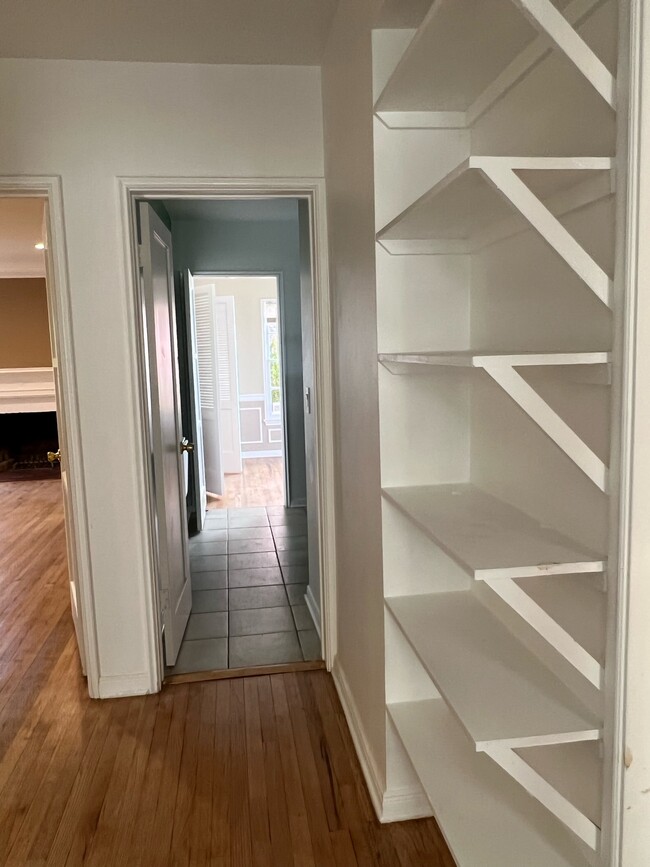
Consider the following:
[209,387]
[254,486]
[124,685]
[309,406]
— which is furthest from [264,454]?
[124,685]

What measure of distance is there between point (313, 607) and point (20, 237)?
4202 mm

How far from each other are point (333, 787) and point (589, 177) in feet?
6.22

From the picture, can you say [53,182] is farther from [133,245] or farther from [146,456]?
[146,456]

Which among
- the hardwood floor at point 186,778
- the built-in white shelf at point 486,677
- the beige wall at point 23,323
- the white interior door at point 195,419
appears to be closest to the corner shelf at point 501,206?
the built-in white shelf at point 486,677

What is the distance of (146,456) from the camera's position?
2742mm

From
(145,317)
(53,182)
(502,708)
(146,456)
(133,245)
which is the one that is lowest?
(502,708)

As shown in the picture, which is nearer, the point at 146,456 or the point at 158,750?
the point at 158,750

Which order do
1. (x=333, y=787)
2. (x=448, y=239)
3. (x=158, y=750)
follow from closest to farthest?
(x=448, y=239)
(x=333, y=787)
(x=158, y=750)

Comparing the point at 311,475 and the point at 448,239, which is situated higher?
the point at 448,239

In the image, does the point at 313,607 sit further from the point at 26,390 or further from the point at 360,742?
the point at 26,390

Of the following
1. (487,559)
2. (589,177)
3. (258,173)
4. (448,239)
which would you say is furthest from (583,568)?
(258,173)

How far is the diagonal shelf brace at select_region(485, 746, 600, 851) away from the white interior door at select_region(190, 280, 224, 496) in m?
5.42

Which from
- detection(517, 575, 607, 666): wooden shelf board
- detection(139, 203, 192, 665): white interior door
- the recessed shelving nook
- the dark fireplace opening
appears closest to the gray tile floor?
detection(139, 203, 192, 665): white interior door

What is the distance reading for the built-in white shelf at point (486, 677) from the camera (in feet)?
3.97
